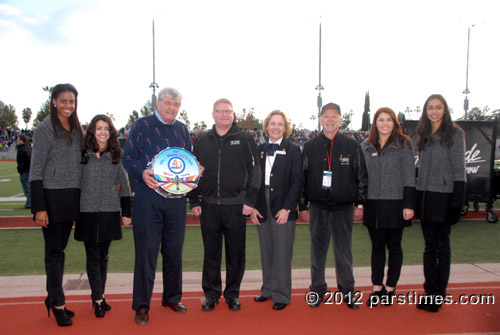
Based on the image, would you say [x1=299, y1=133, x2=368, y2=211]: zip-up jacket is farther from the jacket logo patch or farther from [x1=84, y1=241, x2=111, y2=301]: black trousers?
[x1=84, y1=241, x2=111, y2=301]: black trousers

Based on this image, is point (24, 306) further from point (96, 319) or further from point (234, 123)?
point (234, 123)

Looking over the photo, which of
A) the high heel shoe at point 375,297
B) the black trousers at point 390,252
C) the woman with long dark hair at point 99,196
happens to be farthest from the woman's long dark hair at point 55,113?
the high heel shoe at point 375,297

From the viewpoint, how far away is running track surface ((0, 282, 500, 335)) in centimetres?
356

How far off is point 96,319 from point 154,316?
0.55m

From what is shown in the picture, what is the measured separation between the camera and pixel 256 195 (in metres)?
4.02

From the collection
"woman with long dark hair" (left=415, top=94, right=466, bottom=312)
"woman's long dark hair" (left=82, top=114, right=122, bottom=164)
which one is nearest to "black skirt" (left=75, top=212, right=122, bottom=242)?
"woman's long dark hair" (left=82, top=114, right=122, bottom=164)

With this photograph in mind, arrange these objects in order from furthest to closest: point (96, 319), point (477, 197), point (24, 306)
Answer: point (477, 197), point (24, 306), point (96, 319)

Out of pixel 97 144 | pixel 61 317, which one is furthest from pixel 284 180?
pixel 61 317

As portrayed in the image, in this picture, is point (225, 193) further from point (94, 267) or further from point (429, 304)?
point (429, 304)

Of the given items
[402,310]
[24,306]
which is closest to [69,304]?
[24,306]

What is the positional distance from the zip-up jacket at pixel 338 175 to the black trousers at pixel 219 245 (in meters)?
0.85

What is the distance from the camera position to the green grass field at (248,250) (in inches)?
223

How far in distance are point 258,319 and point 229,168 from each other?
1.53 metres

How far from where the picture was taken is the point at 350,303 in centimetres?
→ 409
